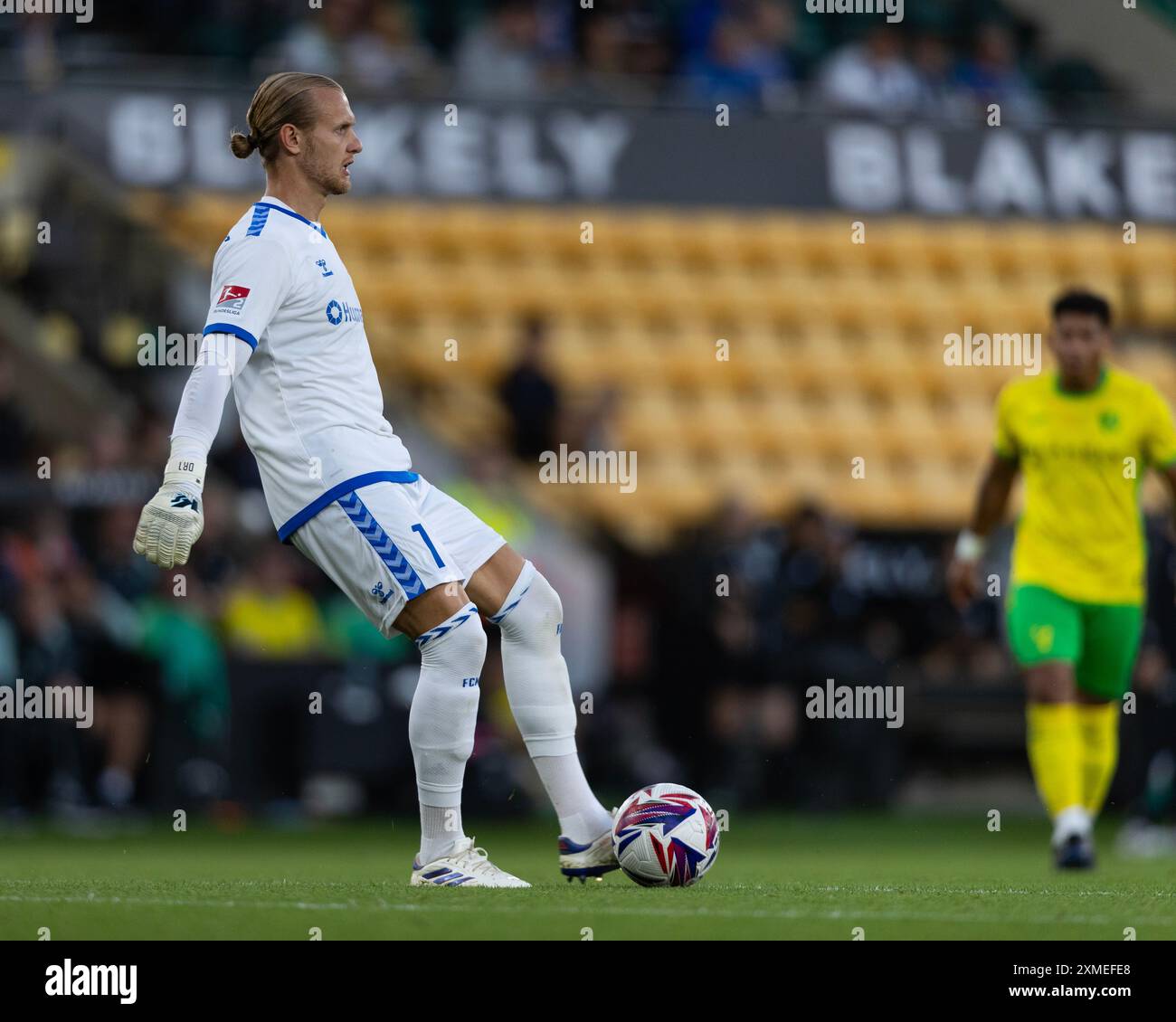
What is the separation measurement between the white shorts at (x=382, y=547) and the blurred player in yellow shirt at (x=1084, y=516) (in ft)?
9.41

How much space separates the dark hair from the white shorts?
3.05 metres

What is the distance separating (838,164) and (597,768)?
528 centimetres

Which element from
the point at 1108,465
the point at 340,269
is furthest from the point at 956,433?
the point at 340,269

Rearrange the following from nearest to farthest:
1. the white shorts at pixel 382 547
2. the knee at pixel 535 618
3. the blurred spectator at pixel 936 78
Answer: the white shorts at pixel 382 547 → the knee at pixel 535 618 → the blurred spectator at pixel 936 78

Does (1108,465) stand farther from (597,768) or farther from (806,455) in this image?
(806,455)

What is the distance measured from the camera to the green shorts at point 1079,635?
8148 mm

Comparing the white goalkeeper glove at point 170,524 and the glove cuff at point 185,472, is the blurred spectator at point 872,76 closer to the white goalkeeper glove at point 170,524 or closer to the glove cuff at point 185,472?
the glove cuff at point 185,472

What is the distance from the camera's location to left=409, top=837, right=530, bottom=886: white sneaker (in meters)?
6.19

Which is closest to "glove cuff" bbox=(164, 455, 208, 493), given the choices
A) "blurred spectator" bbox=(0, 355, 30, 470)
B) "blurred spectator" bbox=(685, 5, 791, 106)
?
"blurred spectator" bbox=(0, 355, 30, 470)

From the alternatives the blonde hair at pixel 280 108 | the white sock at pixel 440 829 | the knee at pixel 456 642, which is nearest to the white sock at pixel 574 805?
the white sock at pixel 440 829

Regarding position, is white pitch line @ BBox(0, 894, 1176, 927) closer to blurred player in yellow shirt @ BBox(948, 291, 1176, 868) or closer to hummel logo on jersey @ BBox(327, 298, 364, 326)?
hummel logo on jersey @ BBox(327, 298, 364, 326)

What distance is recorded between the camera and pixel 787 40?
17391 mm

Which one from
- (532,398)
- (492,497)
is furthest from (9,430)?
(532,398)

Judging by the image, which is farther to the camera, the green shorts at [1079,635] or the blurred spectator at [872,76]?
the blurred spectator at [872,76]
